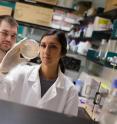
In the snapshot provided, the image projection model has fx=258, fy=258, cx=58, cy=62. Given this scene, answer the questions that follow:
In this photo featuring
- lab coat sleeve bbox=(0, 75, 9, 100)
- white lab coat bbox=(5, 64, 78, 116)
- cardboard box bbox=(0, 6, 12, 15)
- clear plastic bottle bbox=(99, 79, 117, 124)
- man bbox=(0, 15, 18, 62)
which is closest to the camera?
clear plastic bottle bbox=(99, 79, 117, 124)

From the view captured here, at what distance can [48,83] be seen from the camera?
5.75 ft

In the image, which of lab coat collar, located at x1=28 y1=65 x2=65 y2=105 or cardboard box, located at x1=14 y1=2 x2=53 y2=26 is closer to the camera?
lab coat collar, located at x1=28 y1=65 x2=65 y2=105

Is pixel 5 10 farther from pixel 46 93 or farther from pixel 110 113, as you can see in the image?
pixel 110 113

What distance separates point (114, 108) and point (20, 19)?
13.0 ft

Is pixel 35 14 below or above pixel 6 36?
above

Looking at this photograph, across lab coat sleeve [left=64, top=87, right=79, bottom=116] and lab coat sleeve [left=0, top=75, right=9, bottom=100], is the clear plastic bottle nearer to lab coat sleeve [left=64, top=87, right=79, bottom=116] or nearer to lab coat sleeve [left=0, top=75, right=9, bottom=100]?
lab coat sleeve [left=0, top=75, right=9, bottom=100]

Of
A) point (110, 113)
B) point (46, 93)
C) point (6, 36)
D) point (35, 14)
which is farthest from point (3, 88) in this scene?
point (35, 14)

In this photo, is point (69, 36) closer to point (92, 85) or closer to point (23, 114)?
point (92, 85)

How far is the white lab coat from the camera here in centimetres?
159

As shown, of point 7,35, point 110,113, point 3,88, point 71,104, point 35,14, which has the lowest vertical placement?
Answer: point 71,104

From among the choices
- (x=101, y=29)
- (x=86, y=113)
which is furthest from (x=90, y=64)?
(x=86, y=113)

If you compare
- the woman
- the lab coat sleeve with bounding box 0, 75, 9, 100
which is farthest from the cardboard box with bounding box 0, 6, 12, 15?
the lab coat sleeve with bounding box 0, 75, 9, 100

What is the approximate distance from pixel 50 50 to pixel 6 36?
33cm

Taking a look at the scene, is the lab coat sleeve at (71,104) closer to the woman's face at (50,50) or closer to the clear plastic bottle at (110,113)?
the woman's face at (50,50)
